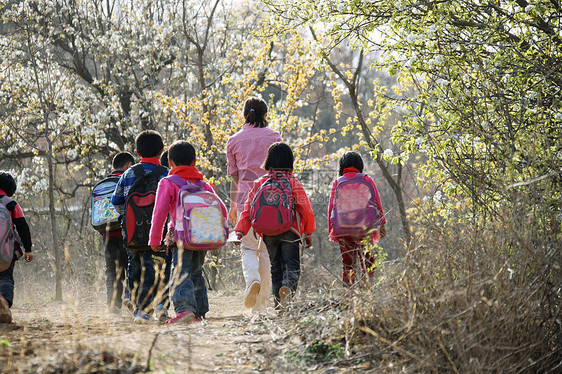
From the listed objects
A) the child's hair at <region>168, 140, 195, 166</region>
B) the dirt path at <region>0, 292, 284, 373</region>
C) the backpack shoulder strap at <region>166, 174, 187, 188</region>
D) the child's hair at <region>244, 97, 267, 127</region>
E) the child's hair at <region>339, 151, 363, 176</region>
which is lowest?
the dirt path at <region>0, 292, 284, 373</region>

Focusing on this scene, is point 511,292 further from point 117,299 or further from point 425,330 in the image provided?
point 117,299

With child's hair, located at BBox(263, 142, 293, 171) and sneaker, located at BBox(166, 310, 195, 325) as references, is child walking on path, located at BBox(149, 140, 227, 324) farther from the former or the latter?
child's hair, located at BBox(263, 142, 293, 171)

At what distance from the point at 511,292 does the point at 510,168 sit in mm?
872

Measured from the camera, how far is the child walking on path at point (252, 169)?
549 centimetres

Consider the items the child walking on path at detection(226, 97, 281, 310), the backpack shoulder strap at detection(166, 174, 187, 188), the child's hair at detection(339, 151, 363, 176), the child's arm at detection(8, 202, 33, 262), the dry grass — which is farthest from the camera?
the child's arm at detection(8, 202, 33, 262)

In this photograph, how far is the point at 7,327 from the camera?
5.31 m

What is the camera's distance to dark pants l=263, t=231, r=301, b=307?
5.00 m

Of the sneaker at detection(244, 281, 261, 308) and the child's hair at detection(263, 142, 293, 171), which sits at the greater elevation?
the child's hair at detection(263, 142, 293, 171)

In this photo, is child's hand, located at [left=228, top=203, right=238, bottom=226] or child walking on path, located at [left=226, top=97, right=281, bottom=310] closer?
child walking on path, located at [left=226, top=97, right=281, bottom=310]

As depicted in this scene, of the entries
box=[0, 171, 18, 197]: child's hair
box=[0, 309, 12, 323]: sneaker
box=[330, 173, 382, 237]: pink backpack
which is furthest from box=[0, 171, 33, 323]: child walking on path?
box=[330, 173, 382, 237]: pink backpack

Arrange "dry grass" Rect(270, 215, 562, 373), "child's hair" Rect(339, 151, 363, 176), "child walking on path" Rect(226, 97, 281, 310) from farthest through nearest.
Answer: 1. "child's hair" Rect(339, 151, 363, 176)
2. "child walking on path" Rect(226, 97, 281, 310)
3. "dry grass" Rect(270, 215, 562, 373)

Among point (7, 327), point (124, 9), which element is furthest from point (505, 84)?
point (124, 9)

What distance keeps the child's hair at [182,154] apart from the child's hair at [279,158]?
66 centimetres

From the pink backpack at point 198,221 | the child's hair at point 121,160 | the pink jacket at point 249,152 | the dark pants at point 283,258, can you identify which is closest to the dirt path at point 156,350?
the dark pants at point 283,258
